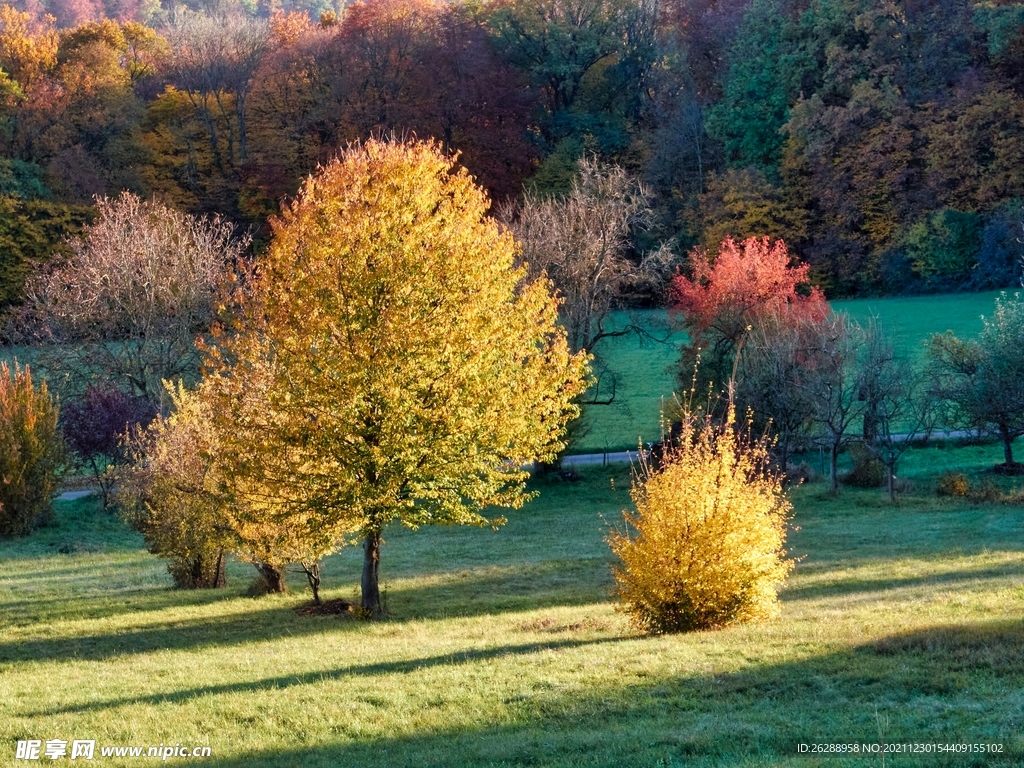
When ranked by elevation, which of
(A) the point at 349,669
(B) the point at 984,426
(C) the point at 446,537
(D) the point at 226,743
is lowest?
(C) the point at 446,537

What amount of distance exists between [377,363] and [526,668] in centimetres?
519

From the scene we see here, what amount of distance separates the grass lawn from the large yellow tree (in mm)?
1990

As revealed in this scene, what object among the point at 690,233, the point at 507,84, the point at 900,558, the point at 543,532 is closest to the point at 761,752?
the point at 900,558

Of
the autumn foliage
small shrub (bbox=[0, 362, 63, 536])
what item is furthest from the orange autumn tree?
small shrub (bbox=[0, 362, 63, 536])

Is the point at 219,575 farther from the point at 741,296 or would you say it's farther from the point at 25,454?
the point at 741,296

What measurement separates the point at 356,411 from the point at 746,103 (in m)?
45.9

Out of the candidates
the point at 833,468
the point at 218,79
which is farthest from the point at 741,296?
the point at 218,79

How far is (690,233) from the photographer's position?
5253 cm

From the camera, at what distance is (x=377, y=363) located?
13805mm

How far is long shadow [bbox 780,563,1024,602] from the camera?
46.9 feet

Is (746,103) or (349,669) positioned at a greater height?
(746,103)

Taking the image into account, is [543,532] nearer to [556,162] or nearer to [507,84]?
[556,162]

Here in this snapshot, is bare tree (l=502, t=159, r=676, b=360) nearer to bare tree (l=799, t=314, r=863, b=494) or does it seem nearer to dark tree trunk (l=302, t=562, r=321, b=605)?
bare tree (l=799, t=314, r=863, b=494)

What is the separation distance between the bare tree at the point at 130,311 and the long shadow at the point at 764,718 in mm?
24887
